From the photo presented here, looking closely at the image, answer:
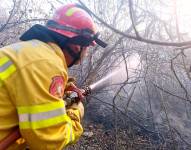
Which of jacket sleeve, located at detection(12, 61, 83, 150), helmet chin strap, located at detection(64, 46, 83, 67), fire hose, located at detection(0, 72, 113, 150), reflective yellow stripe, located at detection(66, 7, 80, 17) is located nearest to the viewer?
jacket sleeve, located at detection(12, 61, 83, 150)

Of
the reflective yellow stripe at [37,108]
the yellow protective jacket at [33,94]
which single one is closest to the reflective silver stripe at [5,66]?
the yellow protective jacket at [33,94]

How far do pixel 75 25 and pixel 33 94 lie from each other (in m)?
0.78

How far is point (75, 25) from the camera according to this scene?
284 cm

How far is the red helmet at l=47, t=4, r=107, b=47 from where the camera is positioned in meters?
2.80

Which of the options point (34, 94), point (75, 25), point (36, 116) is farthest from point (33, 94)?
point (75, 25)

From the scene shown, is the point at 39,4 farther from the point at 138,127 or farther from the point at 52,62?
the point at 52,62

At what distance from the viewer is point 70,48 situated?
2.77 metres

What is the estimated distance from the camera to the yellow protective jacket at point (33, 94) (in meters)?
2.27

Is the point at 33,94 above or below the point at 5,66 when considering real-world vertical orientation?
below

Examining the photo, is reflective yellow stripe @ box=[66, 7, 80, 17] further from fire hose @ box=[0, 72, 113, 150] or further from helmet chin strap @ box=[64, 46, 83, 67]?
fire hose @ box=[0, 72, 113, 150]

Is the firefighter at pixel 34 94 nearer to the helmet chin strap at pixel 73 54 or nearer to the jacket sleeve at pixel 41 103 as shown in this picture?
the jacket sleeve at pixel 41 103

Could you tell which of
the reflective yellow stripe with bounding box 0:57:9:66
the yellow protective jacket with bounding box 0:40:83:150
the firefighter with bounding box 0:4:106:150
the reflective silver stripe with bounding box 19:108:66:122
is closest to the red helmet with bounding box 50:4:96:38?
the firefighter with bounding box 0:4:106:150

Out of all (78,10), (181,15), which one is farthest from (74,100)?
(181,15)

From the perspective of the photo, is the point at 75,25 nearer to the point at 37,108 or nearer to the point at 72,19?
the point at 72,19
